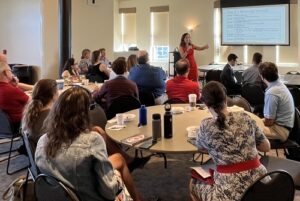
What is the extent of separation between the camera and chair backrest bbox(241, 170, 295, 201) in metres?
1.74

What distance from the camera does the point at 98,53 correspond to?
6.36 metres

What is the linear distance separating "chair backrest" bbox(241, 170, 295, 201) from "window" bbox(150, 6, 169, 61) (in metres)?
10.7

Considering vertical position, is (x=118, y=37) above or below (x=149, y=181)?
above

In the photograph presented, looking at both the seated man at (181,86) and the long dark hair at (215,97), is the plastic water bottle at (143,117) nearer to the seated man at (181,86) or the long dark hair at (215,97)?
the long dark hair at (215,97)

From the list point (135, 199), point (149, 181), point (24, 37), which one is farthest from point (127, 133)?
point (24, 37)

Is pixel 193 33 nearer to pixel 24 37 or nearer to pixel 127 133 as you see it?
pixel 24 37

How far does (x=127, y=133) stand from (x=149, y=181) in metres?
1.06

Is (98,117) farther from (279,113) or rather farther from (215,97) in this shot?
(279,113)

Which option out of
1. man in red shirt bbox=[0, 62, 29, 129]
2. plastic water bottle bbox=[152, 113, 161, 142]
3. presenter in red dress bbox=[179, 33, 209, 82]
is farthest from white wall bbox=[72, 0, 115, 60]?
plastic water bottle bbox=[152, 113, 161, 142]

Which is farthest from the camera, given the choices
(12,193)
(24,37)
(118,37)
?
(118,37)

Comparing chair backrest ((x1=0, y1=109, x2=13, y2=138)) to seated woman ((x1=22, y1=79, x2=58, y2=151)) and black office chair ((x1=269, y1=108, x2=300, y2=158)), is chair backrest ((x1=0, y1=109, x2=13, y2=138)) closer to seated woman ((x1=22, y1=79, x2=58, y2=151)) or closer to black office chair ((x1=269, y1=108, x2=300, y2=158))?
seated woman ((x1=22, y1=79, x2=58, y2=151))

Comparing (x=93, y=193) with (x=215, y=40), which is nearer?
(x=93, y=193)

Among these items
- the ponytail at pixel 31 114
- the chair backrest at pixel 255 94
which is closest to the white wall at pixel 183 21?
the chair backrest at pixel 255 94

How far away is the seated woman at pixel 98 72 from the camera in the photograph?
6.07 meters
